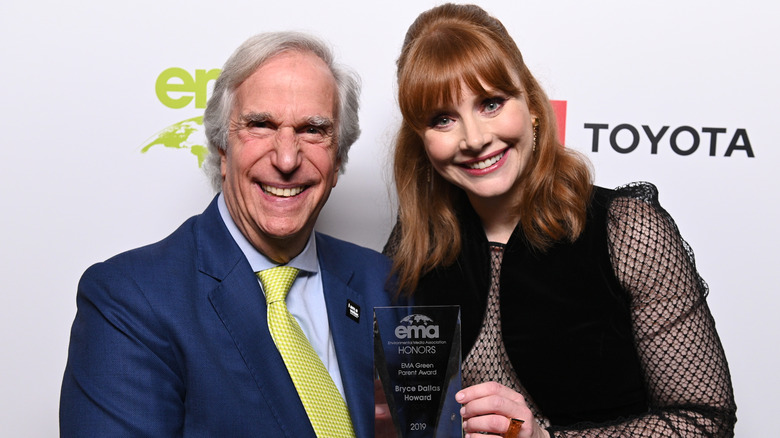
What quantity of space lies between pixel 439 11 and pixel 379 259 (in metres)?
0.65

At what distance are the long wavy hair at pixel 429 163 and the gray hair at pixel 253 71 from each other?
0.43 ft

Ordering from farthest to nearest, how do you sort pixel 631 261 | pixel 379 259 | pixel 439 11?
pixel 379 259, pixel 439 11, pixel 631 261

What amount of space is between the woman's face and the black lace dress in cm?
17

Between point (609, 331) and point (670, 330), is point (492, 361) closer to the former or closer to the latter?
point (609, 331)

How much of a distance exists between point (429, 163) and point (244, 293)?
0.67 metres

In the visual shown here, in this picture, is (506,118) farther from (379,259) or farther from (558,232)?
(379,259)

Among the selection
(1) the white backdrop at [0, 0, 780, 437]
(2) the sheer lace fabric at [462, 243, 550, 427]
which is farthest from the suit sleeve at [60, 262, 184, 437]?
(1) the white backdrop at [0, 0, 780, 437]

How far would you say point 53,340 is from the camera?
7.66ft

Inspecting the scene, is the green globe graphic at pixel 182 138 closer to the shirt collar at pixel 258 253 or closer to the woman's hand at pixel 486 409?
the shirt collar at pixel 258 253

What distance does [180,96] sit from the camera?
2.31 m

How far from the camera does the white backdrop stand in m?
2.30

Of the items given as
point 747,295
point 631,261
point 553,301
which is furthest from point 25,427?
point 747,295

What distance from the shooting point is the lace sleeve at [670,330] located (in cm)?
167

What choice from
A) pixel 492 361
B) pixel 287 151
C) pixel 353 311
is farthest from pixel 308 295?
pixel 492 361
